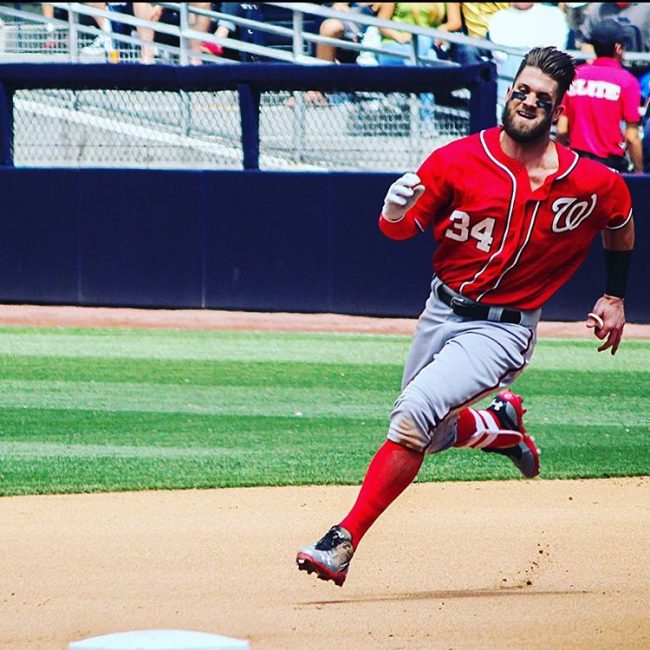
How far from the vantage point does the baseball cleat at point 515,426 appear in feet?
17.9

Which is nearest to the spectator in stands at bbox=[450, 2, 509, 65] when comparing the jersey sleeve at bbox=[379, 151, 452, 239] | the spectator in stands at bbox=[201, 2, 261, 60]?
the spectator in stands at bbox=[201, 2, 261, 60]

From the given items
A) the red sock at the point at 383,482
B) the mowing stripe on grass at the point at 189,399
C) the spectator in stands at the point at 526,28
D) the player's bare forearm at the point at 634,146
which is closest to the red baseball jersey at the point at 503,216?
the red sock at the point at 383,482

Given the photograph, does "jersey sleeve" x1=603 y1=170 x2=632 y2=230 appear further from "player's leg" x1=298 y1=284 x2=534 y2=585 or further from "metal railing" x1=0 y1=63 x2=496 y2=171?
"metal railing" x1=0 y1=63 x2=496 y2=171

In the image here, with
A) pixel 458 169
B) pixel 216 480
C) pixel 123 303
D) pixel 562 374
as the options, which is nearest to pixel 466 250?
pixel 458 169

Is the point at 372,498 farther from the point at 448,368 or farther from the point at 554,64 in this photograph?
the point at 554,64

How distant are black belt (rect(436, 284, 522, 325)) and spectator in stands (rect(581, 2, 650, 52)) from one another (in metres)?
8.57

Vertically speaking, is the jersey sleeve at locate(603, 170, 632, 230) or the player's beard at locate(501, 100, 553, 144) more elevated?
the player's beard at locate(501, 100, 553, 144)

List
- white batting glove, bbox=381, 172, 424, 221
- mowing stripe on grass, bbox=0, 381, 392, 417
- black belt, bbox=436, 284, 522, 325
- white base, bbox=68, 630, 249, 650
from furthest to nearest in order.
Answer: mowing stripe on grass, bbox=0, 381, 392, 417
black belt, bbox=436, 284, 522, 325
white batting glove, bbox=381, 172, 424, 221
white base, bbox=68, 630, 249, 650

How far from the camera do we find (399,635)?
419cm

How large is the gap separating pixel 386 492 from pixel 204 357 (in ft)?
18.8

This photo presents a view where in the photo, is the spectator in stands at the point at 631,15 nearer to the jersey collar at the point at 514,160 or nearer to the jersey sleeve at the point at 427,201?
the jersey collar at the point at 514,160

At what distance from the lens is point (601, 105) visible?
10930 mm

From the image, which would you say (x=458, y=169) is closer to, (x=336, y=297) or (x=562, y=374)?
(x=562, y=374)

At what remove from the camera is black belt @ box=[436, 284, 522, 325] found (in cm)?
482
